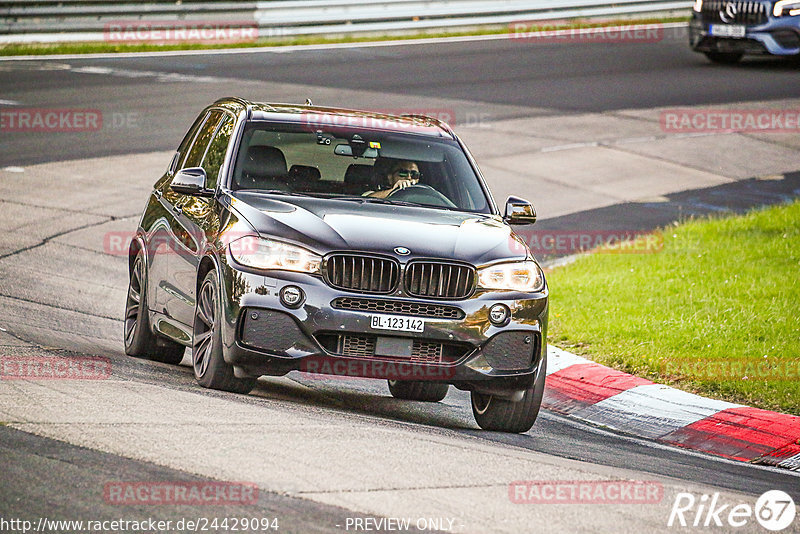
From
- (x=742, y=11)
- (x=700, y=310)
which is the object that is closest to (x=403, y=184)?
(x=700, y=310)

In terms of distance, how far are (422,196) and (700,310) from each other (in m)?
3.77

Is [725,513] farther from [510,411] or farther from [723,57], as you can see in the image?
[723,57]

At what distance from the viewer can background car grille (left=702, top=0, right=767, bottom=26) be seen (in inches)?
1062

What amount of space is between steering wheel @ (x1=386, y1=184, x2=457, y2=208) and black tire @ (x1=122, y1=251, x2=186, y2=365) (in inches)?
75.5

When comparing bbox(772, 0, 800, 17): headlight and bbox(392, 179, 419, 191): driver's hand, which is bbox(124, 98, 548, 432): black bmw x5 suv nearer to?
bbox(392, 179, 419, 191): driver's hand

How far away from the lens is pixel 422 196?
888cm

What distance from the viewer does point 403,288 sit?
7.64 meters

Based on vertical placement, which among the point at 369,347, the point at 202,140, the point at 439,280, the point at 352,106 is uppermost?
the point at 202,140

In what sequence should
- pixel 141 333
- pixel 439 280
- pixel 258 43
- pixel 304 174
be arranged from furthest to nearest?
pixel 258 43, pixel 141 333, pixel 304 174, pixel 439 280

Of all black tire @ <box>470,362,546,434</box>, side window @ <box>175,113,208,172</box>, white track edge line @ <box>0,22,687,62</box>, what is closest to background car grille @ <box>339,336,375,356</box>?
black tire @ <box>470,362,546,434</box>

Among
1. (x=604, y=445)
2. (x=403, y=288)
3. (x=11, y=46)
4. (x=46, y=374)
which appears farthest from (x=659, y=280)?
(x=11, y=46)

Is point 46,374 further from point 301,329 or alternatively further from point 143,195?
point 143,195

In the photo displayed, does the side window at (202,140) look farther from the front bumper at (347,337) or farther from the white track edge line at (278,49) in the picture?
the white track edge line at (278,49)

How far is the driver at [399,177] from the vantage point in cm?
882
